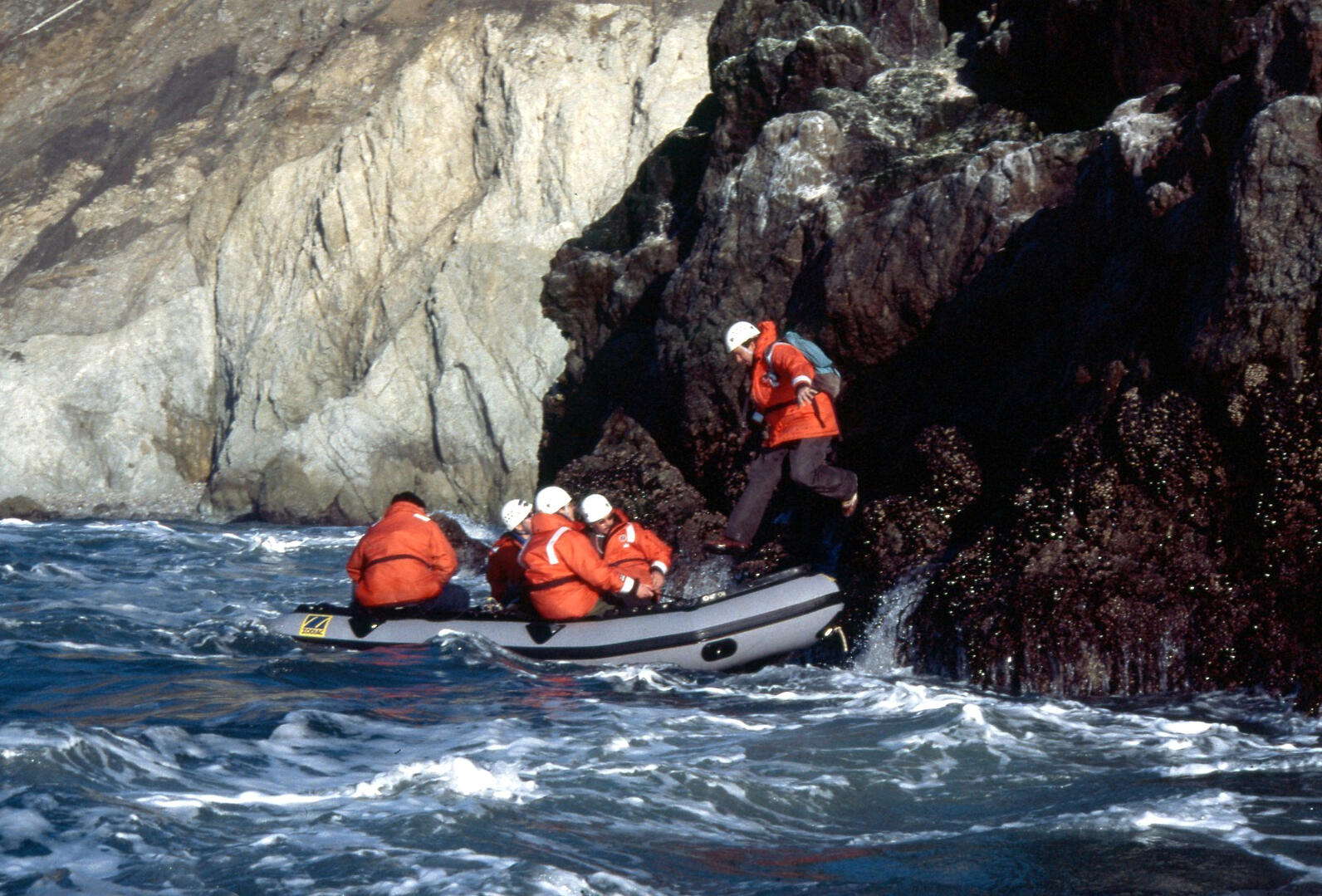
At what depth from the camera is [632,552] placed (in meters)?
9.77

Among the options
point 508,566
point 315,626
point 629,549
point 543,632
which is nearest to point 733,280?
point 629,549

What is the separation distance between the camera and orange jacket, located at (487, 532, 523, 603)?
10.2 m

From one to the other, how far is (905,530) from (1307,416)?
9.57 ft

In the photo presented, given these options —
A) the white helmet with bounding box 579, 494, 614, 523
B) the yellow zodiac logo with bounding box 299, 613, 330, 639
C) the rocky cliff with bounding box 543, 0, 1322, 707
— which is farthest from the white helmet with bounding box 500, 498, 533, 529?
the rocky cliff with bounding box 543, 0, 1322, 707

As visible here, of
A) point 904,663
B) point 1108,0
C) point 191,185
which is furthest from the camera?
point 191,185

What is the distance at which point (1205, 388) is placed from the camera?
7840 millimetres

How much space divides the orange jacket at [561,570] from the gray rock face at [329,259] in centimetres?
1283

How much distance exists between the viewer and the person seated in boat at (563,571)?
913cm

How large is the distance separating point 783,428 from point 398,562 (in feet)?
10.1

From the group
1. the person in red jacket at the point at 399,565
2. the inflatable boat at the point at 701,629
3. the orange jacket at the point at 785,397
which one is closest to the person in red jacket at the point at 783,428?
the orange jacket at the point at 785,397

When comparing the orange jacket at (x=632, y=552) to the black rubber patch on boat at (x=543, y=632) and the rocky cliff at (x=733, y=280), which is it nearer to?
the black rubber patch on boat at (x=543, y=632)

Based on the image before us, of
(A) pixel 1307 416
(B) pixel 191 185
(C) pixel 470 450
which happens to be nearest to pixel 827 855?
(A) pixel 1307 416

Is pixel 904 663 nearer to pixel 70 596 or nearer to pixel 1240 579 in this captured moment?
pixel 1240 579

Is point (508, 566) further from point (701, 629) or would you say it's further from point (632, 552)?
point (701, 629)
